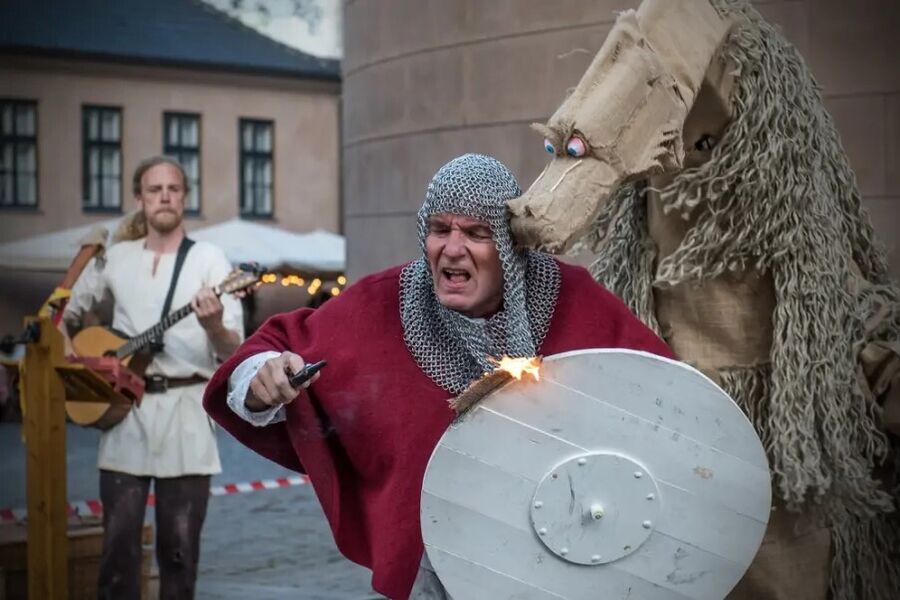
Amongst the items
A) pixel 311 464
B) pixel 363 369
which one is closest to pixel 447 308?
pixel 363 369

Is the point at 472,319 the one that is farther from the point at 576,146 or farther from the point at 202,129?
the point at 202,129

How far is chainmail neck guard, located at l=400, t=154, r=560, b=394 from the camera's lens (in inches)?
107

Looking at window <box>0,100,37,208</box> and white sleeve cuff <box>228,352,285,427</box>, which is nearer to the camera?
white sleeve cuff <box>228,352,285,427</box>

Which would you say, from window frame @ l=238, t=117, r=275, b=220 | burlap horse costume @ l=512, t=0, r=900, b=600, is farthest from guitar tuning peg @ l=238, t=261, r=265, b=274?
window frame @ l=238, t=117, r=275, b=220

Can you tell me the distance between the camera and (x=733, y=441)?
2.53 metres

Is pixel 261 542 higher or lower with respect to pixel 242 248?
lower

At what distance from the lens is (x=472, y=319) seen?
281 cm

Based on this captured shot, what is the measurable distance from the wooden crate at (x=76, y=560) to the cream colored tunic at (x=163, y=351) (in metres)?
0.58

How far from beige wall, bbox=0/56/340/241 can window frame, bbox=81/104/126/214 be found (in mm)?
63

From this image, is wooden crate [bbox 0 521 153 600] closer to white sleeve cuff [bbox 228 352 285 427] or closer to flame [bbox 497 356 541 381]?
white sleeve cuff [bbox 228 352 285 427]

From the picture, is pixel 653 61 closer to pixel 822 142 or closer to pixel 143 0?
pixel 822 142

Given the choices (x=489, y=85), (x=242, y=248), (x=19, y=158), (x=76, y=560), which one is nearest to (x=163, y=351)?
(x=76, y=560)

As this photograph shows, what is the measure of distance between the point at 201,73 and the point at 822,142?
19.8m

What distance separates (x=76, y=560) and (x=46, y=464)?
0.92 meters
